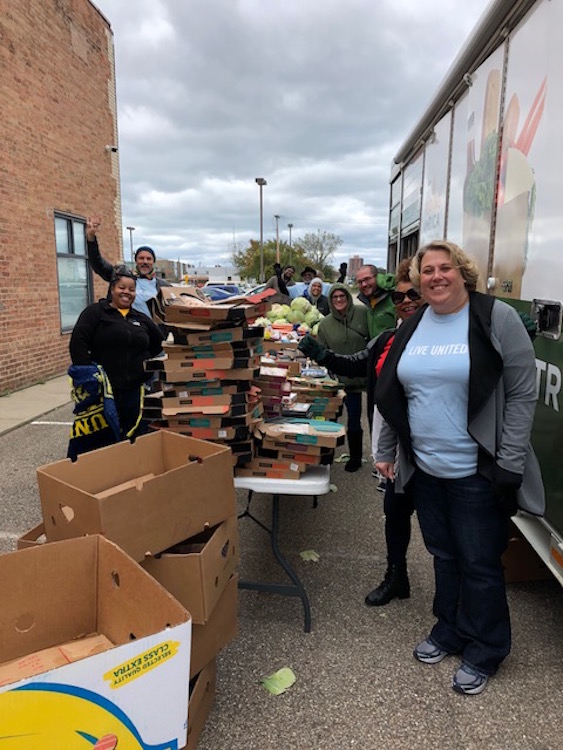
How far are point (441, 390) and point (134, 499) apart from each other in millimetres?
1297

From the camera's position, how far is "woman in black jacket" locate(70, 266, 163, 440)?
3.83 m

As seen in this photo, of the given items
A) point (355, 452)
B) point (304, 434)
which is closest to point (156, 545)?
point (304, 434)

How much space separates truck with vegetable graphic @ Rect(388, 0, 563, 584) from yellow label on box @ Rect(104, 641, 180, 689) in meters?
1.83

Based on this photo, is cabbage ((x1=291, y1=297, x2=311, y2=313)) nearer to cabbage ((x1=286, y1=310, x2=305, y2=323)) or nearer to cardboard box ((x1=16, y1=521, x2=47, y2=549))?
cabbage ((x1=286, y1=310, x2=305, y2=323))

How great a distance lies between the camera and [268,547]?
12.0 ft

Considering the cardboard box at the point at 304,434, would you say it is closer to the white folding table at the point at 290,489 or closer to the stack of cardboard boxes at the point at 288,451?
the stack of cardboard boxes at the point at 288,451

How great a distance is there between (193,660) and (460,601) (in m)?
1.24

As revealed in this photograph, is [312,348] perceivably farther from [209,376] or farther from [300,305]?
[300,305]

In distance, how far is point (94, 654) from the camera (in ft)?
4.00

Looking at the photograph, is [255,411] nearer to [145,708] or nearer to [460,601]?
[460,601]

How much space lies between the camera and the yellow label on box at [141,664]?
4.13 feet

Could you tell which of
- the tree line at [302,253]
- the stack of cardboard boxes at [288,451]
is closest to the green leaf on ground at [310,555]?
the stack of cardboard boxes at [288,451]

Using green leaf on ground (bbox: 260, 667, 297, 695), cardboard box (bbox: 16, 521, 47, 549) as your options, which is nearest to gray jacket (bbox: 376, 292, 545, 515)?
green leaf on ground (bbox: 260, 667, 297, 695)

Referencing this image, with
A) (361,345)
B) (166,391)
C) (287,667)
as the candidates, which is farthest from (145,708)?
(361,345)
